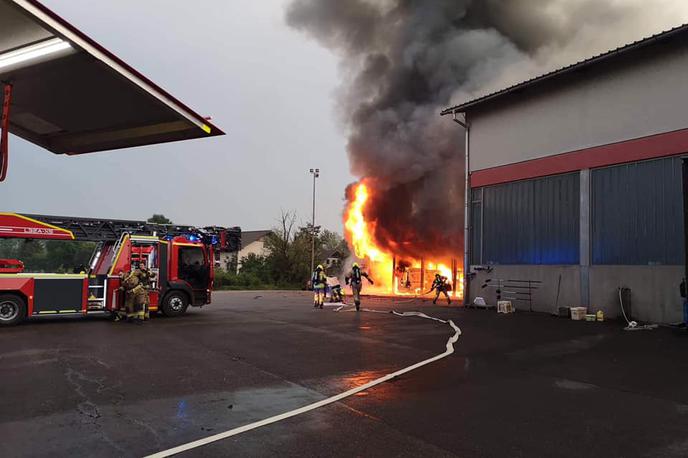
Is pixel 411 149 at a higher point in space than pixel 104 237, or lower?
higher

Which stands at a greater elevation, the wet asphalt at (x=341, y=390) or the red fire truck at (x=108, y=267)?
the red fire truck at (x=108, y=267)

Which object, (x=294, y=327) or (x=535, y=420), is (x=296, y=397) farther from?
(x=294, y=327)

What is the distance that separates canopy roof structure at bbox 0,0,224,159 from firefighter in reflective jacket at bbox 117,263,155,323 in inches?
279

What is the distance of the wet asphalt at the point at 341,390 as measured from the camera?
3861 millimetres

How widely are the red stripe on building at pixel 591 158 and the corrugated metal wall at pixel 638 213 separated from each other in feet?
0.76

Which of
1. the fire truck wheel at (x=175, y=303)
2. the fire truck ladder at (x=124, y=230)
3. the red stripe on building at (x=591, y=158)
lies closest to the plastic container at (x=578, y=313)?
the red stripe on building at (x=591, y=158)

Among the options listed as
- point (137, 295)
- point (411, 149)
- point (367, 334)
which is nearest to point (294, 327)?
point (367, 334)

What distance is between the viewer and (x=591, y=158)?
14703mm

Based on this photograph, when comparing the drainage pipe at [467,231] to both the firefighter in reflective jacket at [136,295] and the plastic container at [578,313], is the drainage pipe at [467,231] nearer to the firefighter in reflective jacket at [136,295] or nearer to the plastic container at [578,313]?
the plastic container at [578,313]

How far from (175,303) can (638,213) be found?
41.9 feet

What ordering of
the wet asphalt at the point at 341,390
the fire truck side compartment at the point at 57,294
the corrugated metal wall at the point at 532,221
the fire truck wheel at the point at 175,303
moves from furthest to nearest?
1. the corrugated metal wall at the point at 532,221
2. the fire truck wheel at the point at 175,303
3. the fire truck side compartment at the point at 57,294
4. the wet asphalt at the point at 341,390

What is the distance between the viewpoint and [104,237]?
13156 millimetres

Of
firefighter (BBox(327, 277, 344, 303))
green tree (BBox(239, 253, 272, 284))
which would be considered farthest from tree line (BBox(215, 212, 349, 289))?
firefighter (BBox(327, 277, 344, 303))

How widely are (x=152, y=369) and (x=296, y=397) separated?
247 cm
